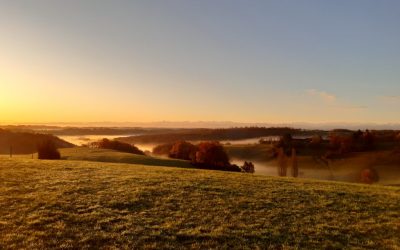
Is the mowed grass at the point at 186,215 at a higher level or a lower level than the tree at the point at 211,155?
higher

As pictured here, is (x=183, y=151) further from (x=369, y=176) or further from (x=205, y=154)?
(x=369, y=176)

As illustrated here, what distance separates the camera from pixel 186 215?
24.7 m

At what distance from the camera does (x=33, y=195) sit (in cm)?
2905

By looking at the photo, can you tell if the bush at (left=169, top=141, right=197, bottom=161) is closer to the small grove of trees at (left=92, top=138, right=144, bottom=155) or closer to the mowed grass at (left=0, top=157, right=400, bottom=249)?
the small grove of trees at (left=92, top=138, right=144, bottom=155)

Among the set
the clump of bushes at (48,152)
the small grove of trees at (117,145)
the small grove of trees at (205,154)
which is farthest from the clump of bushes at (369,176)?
the clump of bushes at (48,152)

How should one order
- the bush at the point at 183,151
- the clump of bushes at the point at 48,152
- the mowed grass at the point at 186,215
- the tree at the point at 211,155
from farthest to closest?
the bush at the point at 183,151 < the tree at the point at 211,155 < the clump of bushes at the point at 48,152 < the mowed grass at the point at 186,215

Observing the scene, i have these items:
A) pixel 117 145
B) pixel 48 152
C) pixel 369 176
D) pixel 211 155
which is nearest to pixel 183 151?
pixel 117 145

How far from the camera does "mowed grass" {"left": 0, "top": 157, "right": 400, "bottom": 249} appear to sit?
2047 cm

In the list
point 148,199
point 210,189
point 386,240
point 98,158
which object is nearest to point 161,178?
point 210,189

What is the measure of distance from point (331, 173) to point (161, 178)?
5679 inches

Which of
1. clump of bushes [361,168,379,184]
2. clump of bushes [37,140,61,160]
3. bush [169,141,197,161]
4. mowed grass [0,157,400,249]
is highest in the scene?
mowed grass [0,157,400,249]

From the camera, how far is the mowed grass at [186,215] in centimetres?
2047

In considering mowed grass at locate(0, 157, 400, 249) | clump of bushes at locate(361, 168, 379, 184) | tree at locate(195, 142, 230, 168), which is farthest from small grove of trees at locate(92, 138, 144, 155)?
mowed grass at locate(0, 157, 400, 249)

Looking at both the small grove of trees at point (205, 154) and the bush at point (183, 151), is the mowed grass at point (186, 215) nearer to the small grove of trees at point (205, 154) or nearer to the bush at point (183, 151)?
the small grove of trees at point (205, 154)
